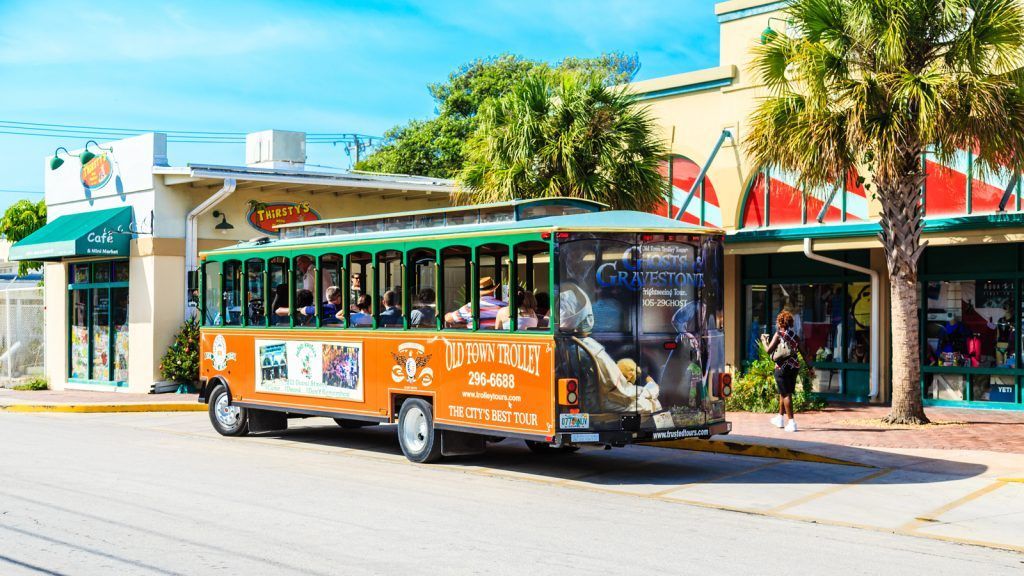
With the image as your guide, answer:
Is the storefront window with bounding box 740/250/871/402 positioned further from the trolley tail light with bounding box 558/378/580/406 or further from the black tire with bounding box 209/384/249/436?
the black tire with bounding box 209/384/249/436

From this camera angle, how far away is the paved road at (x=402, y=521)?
7.77 metres

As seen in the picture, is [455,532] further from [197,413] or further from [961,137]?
[197,413]

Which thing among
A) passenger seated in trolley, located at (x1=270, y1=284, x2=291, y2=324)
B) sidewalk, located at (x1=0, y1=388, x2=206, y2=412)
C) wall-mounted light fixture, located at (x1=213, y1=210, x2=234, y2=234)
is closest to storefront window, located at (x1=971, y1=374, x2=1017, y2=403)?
passenger seated in trolley, located at (x1=270, y1=284, x2=291, y2=324)

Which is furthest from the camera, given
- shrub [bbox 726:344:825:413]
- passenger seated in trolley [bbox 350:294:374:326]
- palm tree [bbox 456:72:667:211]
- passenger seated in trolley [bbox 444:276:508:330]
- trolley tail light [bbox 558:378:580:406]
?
palm tree [bbox 456:72:667:211]

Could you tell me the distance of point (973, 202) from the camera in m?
18.1

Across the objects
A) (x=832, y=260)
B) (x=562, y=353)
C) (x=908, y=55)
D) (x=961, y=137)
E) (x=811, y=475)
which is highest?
(x=908, y=55)

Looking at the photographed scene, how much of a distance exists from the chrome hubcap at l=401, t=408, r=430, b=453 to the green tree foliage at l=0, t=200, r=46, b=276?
40.3 meters

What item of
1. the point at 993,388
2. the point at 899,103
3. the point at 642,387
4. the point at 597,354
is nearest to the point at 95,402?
the point at 597,354

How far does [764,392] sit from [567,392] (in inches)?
327

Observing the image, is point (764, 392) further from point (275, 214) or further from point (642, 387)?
point (275, 214)

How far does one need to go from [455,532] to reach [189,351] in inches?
661

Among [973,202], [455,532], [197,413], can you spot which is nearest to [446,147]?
[197,413]

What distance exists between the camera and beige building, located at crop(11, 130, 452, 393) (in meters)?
24.5

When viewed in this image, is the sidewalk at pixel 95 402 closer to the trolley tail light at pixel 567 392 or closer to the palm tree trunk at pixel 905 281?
the trolley tail light at pixel 567 392
